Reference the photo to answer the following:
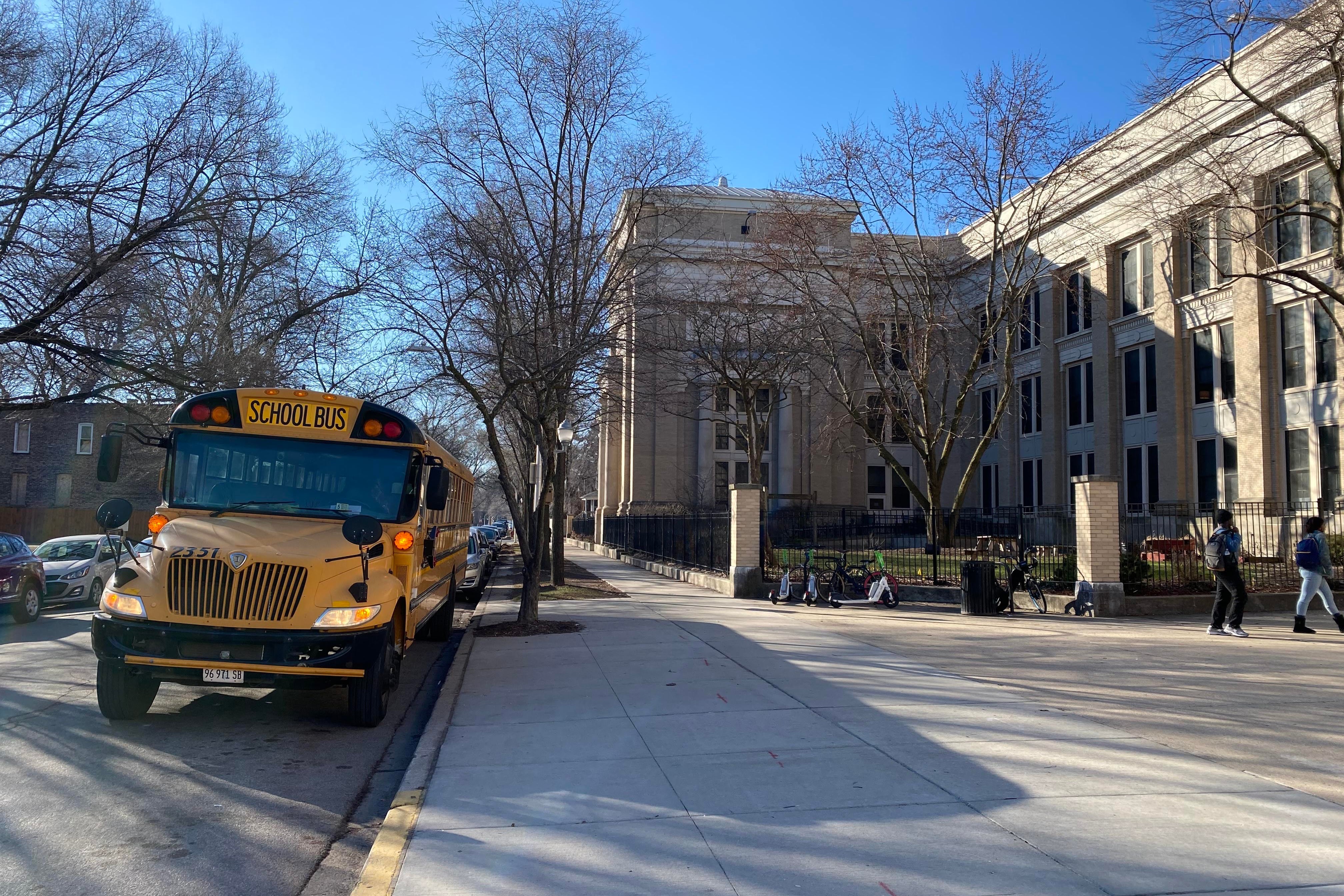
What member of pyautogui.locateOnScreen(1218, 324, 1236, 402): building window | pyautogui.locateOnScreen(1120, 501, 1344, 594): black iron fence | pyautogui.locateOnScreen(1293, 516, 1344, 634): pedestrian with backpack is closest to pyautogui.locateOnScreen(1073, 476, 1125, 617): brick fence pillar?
pyautogui.locateOnScreen(1120, 501, 1344, 594): black iron fence

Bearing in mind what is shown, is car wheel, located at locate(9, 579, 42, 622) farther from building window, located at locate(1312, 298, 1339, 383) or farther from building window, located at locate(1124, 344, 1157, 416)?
building window, located at locate(1124, 344, 1157, 416)

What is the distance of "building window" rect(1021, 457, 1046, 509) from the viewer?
40.7 meters

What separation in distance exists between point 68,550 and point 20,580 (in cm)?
461

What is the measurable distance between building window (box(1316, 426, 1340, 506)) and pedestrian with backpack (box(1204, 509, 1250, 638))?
53.0ft

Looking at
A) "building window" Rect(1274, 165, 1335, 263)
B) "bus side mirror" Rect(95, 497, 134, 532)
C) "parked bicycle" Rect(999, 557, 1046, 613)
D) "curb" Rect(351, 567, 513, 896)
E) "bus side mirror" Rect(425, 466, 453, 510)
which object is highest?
"building window" Rect(1274, 165, 1335, 263)

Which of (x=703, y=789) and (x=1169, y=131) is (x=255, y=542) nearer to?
(x=703, y=789)

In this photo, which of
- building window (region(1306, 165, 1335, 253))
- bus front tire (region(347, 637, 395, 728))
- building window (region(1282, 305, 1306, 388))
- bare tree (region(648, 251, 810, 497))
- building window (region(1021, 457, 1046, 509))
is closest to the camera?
bus front tire (region(347, 637, 395, 728))

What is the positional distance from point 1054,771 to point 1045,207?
20.1m

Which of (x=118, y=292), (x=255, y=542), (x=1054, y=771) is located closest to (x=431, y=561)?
(x=255, y=542)

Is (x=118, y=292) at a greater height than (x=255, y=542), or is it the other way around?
(x=118, y=292)

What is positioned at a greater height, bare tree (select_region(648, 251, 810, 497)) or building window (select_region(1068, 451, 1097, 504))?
bare tree (select_region(648, 251, 810, 497))

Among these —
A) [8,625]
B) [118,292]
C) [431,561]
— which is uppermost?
[118,292]

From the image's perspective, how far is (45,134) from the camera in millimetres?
16359

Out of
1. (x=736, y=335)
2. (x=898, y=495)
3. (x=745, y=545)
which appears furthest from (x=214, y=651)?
(x=898, y=495)
